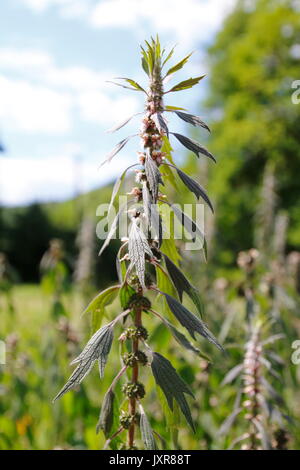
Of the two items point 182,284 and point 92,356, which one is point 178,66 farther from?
point 92,356

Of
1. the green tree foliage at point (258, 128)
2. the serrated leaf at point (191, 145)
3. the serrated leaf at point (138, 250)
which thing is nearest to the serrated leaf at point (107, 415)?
the serrated leaf at point (138, 250)

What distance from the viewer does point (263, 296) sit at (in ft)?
8.36

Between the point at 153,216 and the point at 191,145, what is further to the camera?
the point at 191,145

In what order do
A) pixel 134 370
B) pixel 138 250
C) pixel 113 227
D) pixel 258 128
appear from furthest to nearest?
1. pixel 258 128
2. pixel 134 370
3. pixel 113 227
4. pixel 138 250

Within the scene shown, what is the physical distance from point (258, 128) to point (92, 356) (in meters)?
18.0

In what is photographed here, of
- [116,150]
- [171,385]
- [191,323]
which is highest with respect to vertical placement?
[116,150]

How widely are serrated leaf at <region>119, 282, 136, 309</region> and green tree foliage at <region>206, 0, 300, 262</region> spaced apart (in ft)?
52.0

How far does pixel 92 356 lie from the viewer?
1.13 meters

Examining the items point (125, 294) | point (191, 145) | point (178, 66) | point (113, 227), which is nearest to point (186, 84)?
point (178, 66)

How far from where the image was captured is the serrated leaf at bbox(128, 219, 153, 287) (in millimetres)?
1048

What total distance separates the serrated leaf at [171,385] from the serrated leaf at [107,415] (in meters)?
0.19

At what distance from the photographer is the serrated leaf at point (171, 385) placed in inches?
44.3

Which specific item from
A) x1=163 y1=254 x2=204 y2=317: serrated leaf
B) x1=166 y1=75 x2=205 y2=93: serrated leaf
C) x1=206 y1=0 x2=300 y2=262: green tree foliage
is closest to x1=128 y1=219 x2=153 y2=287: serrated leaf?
x1=163 y1=254 x2=204 y2=317: serrated leaf
